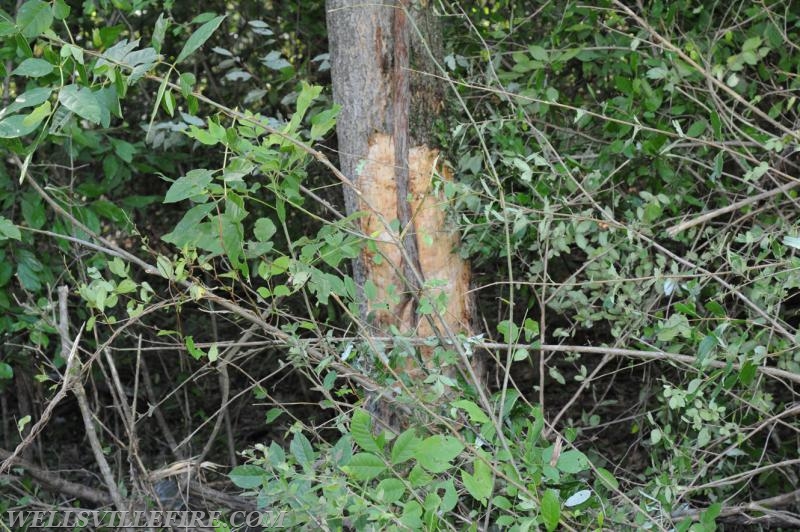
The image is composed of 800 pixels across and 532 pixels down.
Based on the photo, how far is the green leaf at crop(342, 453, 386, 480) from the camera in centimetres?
200

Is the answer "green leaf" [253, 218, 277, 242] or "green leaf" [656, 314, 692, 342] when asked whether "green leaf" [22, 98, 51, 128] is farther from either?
"green leaf" [656, 314, 692, 342]

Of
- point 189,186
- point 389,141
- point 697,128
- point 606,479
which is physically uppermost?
point 189,186

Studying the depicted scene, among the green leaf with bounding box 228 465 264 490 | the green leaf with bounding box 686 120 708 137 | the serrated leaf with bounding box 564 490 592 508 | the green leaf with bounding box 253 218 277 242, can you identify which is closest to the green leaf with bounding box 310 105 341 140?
the green leaf with bounding box 253 218 277 242

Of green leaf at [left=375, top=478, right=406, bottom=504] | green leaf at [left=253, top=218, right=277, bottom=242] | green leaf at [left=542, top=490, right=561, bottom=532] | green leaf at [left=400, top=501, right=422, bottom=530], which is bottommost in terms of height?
green leaf at [left=542, top=490, right=561, bottom=532]

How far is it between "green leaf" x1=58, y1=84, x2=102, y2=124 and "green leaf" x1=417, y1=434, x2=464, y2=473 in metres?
1.00

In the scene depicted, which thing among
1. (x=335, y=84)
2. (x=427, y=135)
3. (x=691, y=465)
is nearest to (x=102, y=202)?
(x=335, y=84)

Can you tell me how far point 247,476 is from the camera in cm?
231

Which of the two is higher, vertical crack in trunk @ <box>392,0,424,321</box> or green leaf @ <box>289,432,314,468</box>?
vertical crack in trunk @ <box>392,0,424,321</box>

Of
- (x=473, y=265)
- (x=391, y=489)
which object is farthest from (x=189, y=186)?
(x=473, y=265)

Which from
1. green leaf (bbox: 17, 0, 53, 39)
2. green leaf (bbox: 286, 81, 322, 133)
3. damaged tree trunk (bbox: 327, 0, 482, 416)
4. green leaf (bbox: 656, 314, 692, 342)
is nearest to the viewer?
green leaf (bbox: 17, 0, 53, 39)

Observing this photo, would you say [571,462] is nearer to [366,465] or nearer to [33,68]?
[366,465]

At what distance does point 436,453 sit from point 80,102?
1.09m

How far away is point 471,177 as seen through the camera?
10.7ft

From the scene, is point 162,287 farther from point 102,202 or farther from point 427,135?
point 427,135
